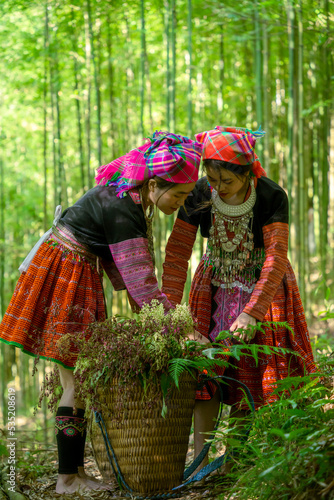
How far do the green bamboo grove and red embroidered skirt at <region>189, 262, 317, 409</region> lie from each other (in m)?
1.67

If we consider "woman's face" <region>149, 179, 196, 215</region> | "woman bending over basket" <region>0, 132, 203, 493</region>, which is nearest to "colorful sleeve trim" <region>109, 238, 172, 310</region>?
"woman bending over basket" <region>0, 132, 203, 493</region>

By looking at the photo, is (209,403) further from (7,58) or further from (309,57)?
(7,58)

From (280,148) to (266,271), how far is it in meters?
5.53

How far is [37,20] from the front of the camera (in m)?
5.84

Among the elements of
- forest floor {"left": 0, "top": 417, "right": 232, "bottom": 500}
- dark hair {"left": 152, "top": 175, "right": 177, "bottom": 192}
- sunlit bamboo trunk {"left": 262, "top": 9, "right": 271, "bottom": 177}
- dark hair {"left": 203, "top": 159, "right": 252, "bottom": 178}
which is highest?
sunlit bamboo trunk {"left": 262, "top": 9, "right": 271, "bottom": 177}

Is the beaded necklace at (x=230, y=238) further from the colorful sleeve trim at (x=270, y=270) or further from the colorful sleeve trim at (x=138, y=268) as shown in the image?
the colorful sleeve trim at (x=138, y=268)

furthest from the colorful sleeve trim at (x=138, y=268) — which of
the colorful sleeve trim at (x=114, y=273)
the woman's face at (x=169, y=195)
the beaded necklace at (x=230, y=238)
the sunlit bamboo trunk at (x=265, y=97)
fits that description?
the sunlit bamboo trunk at (x=265, y=97)

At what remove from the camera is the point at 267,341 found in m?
2.43

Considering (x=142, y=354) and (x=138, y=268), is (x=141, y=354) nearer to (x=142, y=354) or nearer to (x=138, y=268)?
(x=142, y=354)

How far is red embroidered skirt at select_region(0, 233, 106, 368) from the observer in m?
2.36

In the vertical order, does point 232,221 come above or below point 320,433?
above

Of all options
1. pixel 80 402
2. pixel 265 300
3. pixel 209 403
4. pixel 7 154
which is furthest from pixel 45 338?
pixel 7 154

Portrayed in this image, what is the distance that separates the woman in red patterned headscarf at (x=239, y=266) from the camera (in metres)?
2.37

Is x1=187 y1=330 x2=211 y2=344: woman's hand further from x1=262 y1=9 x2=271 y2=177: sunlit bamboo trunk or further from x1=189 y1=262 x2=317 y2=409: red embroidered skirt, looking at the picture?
x1=262 y1=9 x2=271 y2=177: sunlit bamboo trunk
